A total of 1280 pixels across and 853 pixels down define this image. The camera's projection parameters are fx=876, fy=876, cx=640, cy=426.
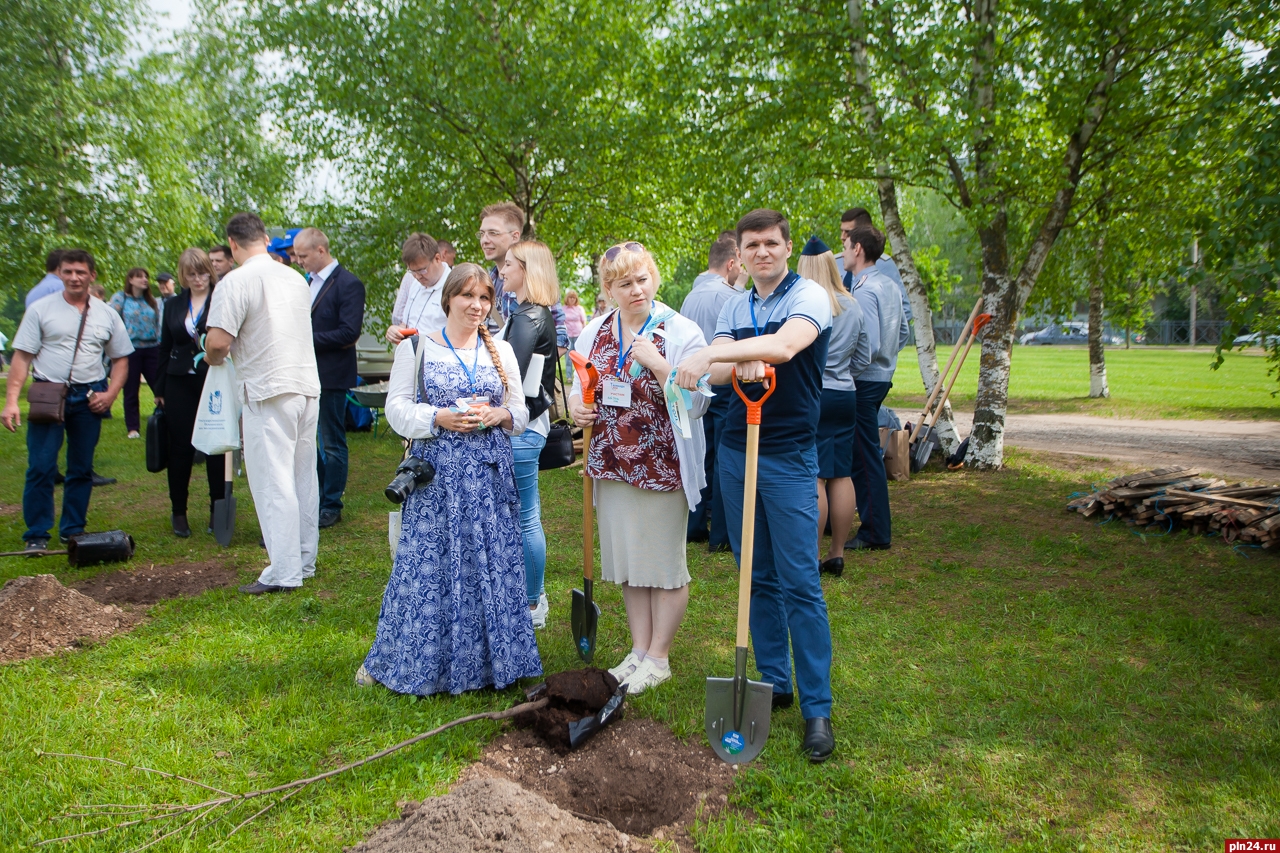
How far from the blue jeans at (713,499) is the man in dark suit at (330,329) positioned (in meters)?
3.02

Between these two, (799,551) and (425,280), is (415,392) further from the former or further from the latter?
(425,280)

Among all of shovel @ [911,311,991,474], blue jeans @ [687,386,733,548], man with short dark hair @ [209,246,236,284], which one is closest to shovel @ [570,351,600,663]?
blue jeans @ [687,386,733,548]

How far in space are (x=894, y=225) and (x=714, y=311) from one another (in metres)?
4.50

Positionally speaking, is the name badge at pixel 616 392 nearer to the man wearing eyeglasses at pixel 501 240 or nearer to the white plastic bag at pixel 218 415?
the man wearing eyeglasses at pixel 501 240

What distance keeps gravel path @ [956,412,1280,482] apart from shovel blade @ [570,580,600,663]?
25.4 feet

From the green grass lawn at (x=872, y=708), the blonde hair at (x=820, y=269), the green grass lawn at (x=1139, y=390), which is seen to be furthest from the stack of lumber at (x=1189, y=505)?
the blonde hair at (x=820, y=269)

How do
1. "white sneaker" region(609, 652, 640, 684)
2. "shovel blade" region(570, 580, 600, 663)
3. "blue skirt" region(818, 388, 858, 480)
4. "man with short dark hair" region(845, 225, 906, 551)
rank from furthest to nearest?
"man with short dark hair" region(845, 225, 906, 551)
"blue skirt" region(818, 388, 858, 480)
"shovel blade" region(570, 580, 600, 663)
"white sneaker" region(609, 652, 640, 684)

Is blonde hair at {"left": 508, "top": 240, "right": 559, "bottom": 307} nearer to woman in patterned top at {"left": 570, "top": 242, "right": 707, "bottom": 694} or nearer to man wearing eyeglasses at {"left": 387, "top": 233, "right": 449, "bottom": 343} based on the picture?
woman in patterned top at {"left": 570, "top": 242, "right": 707, "bottom": 694}

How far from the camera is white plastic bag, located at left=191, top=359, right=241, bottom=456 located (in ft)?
20.6

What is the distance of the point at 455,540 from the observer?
13.1 feet

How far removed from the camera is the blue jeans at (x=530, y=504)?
4562 millimetres

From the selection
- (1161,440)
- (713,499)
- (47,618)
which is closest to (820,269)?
(713,499)

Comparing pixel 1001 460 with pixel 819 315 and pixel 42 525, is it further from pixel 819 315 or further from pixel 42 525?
pixel 42 525

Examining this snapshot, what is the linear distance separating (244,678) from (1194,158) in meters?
9.59
